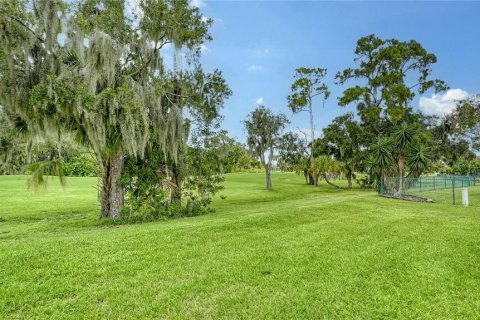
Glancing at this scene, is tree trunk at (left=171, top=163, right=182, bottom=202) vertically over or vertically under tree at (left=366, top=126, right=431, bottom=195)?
under

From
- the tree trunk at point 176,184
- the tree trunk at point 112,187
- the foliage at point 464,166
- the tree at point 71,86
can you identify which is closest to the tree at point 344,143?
the tree trunk at point 176,184

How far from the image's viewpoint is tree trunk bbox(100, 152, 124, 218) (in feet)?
36.9

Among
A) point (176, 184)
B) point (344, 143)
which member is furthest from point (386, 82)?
point (176, 184)

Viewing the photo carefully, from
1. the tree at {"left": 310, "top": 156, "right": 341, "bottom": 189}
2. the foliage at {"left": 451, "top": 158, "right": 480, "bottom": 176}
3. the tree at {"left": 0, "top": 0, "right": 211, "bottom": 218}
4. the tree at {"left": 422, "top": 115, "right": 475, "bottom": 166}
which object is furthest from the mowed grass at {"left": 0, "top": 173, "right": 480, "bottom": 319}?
the foliage at {"left": 451, "top": 158, "right": 480, "bottom": 176}

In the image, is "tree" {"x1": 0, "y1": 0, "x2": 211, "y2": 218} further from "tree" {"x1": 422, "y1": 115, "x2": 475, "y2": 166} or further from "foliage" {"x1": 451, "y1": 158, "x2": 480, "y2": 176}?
"foliage" {"x1": 451, "y1": 158, "x2": 480, "y2": 176}

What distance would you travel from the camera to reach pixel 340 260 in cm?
523

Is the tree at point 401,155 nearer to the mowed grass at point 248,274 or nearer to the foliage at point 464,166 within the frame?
the mowed grass at point 248,274

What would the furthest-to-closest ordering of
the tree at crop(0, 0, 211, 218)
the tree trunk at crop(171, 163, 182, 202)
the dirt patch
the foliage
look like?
the foliage < the dirt patch < the tree trunk at crop(171, 163, 182, 202) < the tree at crop(0, 0, 211, 218)

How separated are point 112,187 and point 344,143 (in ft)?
87.9

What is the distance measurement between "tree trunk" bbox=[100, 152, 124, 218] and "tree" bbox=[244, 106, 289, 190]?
70.8 feet

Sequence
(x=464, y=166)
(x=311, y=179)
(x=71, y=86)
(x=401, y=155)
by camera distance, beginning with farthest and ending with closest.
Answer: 1. (x=464, y=166)
2. (x=311, y=179)
3. (x=401, y=155)
4. (x=71, y=86)

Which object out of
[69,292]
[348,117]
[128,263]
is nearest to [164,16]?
[128,263]

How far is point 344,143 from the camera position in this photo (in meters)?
33.5

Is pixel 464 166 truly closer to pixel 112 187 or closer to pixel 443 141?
pixel 443 141
